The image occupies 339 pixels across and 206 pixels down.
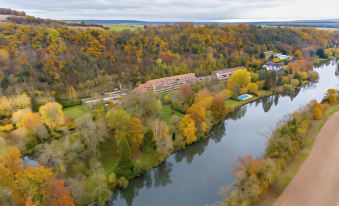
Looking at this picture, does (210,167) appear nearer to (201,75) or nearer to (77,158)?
(77,158)

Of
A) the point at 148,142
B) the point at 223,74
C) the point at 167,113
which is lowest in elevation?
the point at 167,113

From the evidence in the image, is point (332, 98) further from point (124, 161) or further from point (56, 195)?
point (56, 195)

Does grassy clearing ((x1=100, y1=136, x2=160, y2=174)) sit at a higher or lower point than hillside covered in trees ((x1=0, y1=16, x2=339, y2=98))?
lower

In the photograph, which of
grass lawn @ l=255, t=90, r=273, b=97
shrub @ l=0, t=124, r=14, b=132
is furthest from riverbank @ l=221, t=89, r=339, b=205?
shrub @ l=0, t=124, r=14, b=132

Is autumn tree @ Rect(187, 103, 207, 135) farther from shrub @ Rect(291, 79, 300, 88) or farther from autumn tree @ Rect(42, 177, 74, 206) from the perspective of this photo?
shrub @ Rect(291, 79, 300, 88)

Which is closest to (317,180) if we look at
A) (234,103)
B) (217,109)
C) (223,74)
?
(217,109)

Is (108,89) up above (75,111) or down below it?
above
